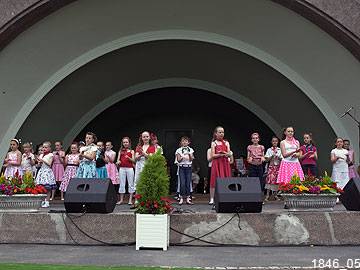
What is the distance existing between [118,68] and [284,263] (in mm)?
11883

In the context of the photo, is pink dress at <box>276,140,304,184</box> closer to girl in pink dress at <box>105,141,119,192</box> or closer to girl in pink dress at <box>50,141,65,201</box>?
girl in pink dress at <box>105,141,119,192</box>

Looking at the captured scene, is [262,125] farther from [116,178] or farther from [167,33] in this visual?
[116,178]

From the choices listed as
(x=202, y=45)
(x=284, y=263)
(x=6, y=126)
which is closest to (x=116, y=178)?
(x=6, y=126)

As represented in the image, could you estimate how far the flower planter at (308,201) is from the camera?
29.6 ft

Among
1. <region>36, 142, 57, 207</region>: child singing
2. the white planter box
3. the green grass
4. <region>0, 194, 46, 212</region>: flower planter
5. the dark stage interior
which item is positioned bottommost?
the green grass

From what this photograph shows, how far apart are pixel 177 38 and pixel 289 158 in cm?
582

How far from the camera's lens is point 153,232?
827 cm

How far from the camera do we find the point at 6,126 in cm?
1578

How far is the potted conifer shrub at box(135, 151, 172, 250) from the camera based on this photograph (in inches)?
325

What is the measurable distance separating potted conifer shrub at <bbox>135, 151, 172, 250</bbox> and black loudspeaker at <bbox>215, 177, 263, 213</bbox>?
0.90m

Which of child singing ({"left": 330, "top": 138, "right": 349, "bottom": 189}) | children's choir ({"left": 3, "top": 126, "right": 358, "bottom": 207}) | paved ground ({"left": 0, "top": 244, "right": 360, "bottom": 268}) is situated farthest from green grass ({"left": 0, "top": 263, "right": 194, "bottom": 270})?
child singing ({"left": 330, "top": 138, "right": 349, "bottom": 189})

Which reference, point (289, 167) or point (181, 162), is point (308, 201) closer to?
point (289, 167)

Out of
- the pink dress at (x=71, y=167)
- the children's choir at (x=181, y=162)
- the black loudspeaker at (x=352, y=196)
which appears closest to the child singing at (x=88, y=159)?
the children's choir at (x=181, y=162)

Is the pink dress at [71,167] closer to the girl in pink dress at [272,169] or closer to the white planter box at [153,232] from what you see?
the girl in pink dress at [272,169]
